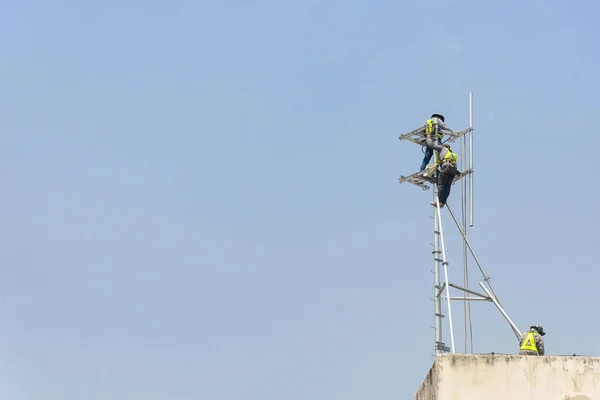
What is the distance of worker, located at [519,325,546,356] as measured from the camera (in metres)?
25.5

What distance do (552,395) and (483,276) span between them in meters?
5.31

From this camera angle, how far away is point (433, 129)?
29.0 m

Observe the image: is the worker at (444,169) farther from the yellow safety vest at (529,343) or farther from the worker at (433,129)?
the yellow safety vest at (529,343)

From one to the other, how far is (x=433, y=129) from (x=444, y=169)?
116 cm

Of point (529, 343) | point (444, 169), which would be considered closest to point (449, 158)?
point (444, 169)

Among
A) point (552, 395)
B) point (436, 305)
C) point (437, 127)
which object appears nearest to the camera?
point (552, 395)

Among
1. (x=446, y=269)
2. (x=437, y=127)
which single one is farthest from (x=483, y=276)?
(x=437, y=127)

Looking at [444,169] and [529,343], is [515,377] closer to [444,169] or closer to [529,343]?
[529,343]

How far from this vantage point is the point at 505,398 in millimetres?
23484

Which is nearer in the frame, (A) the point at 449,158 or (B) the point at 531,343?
(B) the point at 531,343

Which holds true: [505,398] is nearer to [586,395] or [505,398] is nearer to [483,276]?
[586,395]

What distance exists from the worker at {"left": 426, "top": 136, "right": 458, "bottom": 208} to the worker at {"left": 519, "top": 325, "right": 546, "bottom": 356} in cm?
415

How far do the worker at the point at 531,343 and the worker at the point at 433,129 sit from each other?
523 centimetres

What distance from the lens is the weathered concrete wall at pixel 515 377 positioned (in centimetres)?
2350
